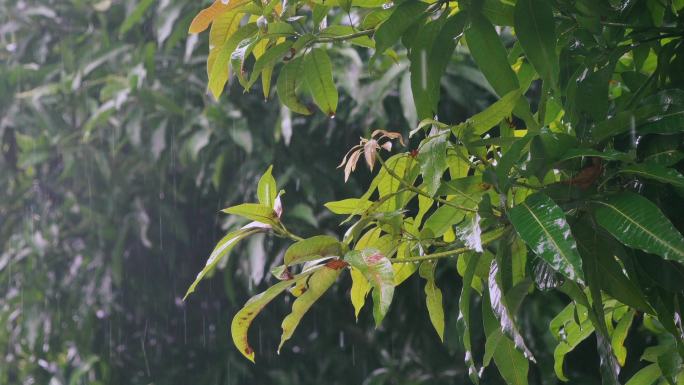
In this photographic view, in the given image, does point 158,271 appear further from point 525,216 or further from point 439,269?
point 525,216

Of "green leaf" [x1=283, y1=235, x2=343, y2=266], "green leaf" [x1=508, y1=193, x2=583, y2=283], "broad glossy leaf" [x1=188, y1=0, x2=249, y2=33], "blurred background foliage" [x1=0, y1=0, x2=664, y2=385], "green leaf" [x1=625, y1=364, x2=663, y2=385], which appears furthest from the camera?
"blurred background foliage" [x1=0, y1=0, x2=664, y2=385]

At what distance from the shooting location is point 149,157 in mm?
2197

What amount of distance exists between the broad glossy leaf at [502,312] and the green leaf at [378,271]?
0.10 m

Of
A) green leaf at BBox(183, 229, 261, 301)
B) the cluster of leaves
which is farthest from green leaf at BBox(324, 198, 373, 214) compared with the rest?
green leaf at BBox(183, 229, 261, 301)

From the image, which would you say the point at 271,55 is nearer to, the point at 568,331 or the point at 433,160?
the point at 433,160

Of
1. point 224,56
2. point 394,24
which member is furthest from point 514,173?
point 224,56

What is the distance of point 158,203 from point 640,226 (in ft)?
5.90

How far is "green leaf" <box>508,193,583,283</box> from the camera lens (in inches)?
21.9

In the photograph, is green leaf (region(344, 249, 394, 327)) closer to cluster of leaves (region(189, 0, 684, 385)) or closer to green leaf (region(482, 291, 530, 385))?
cluster of leaves (region(189, 0, 684, 385))

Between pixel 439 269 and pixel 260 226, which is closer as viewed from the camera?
pixel 260 226

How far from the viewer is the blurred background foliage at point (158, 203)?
6.67 ft

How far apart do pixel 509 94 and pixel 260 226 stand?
221mm

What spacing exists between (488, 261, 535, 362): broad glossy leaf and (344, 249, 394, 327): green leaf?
98 mm

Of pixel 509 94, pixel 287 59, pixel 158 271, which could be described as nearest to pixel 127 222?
pixel 158 271
